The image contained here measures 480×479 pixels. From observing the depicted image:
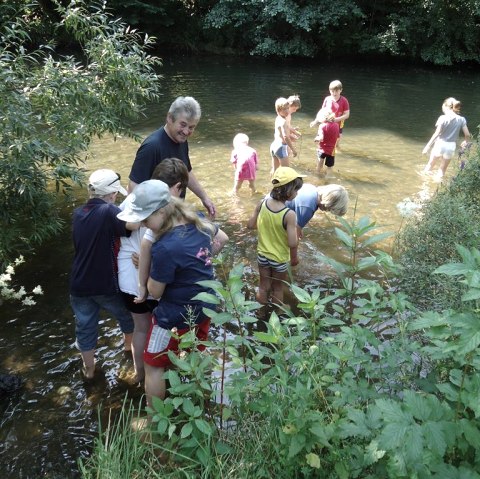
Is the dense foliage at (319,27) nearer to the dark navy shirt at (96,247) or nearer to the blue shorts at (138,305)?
the dark navy shirt at (96,247)

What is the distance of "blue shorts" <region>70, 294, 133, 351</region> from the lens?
3.67m

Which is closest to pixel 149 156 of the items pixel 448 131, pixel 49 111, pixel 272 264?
pixel 272 264

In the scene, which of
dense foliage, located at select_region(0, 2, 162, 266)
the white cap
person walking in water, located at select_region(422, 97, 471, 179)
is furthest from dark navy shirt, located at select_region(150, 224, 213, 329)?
person walking in water, located at select_region(422, 97, 471, 179)

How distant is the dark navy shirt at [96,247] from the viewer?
133 inches

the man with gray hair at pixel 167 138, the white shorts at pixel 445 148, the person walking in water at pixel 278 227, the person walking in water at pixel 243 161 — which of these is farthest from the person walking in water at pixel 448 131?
the man with gray hair at pixel 167 138

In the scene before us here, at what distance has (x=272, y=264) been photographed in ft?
14.6

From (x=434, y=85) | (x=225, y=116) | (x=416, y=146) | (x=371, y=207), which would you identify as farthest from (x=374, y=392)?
(x=434, y=85)

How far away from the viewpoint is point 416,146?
10789 mm

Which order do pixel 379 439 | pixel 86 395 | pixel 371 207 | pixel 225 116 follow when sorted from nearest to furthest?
pixel 379 439, pixel 86 395, pixel 371 207, pixel 225 116

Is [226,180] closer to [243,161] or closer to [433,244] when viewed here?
[243,161]

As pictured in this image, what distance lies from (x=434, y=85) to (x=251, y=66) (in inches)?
303

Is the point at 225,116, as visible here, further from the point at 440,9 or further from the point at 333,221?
the point at 440,9

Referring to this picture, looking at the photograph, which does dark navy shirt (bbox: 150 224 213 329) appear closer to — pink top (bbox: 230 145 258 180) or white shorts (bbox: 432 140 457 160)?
pink top (bbox: 230 145 258 180)

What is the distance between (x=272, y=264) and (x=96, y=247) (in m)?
1.70
